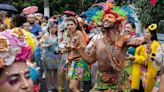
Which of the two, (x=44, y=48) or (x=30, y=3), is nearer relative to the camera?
(x=44, y=48)

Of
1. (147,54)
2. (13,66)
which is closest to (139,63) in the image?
(147,54)

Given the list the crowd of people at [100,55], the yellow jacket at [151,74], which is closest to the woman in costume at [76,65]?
the crowd of people at [100,55]

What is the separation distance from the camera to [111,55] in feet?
21.0

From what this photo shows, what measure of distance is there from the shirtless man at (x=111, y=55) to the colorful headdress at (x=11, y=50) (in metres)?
3.22

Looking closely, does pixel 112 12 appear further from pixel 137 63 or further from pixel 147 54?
pixel 137 63

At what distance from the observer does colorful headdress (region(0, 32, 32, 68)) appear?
10.2ft

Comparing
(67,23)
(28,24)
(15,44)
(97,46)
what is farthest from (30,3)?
(15,44)

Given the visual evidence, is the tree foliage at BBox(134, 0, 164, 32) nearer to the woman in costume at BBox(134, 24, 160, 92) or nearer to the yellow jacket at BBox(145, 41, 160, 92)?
the woman in costume at BBox(134, 24, 160, 92)

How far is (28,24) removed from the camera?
36.6 ft

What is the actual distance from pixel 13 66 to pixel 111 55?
11.0 ft

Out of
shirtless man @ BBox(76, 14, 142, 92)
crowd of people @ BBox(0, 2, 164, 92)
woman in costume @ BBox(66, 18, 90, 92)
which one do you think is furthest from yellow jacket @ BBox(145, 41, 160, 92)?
woman in costume @ BBox(66, 18, 90, 92)

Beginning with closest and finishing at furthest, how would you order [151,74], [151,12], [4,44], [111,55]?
1. [4,44]
2. [111,55]
3. [151,74]
4. [151,12]

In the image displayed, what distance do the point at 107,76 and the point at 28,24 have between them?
4998 millimetres

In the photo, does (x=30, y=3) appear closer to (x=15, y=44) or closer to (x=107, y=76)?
(x=107, y=76)
